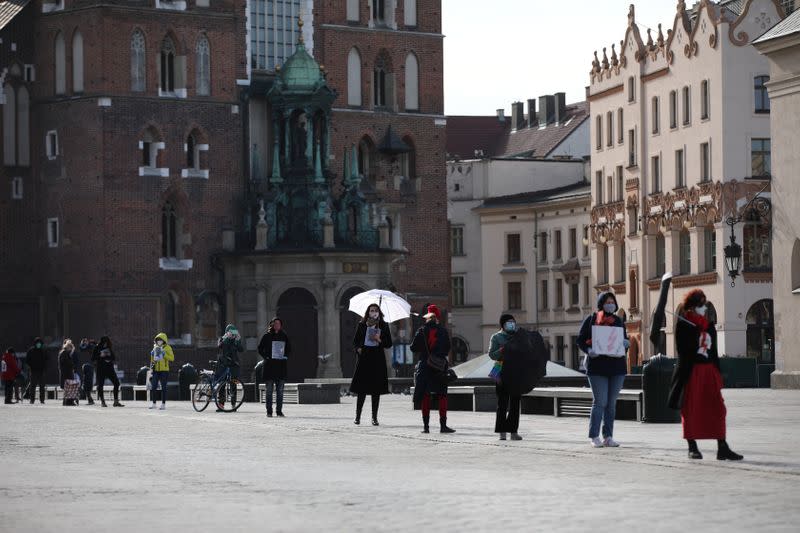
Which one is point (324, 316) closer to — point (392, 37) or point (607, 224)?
point (392, 37)

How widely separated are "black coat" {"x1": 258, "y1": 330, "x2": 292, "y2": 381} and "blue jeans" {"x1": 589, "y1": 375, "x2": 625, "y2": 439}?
13.0 m

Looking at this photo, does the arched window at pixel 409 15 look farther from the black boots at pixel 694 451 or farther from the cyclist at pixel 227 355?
the black boots at pixel 694 451

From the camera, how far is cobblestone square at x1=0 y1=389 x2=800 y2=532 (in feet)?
48.9

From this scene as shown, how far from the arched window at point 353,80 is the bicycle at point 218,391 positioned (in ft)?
116

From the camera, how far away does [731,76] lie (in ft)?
255

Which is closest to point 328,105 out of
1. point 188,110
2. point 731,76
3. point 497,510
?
point 188,110

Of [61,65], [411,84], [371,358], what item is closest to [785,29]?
[371,358]

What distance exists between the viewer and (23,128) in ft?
241

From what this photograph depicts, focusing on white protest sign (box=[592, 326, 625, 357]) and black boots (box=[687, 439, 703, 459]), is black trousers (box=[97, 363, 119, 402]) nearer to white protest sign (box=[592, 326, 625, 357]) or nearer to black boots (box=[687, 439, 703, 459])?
white protest sign (box=[592, 326, 625, 357])

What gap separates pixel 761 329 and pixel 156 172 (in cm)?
2238

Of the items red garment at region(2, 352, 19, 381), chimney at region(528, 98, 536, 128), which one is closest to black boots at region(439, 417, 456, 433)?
red garment at region(2, 352, 19, 381)

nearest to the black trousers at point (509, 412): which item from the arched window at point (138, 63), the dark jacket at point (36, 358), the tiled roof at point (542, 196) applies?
the dark jacket at point (36, 358)

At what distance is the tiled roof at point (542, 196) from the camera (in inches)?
4018

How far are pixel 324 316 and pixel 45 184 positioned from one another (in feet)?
35.3
